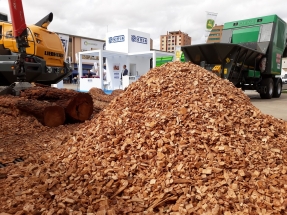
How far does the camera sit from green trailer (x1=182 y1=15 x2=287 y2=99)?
9.63m

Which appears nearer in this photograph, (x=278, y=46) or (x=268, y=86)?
(x=278, y=46)

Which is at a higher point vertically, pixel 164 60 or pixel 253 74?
pixel 164 60

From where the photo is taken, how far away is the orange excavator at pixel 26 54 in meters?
6.12

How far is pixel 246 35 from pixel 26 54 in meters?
9.62

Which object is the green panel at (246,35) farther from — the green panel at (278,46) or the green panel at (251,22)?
the green panel at (278,46)

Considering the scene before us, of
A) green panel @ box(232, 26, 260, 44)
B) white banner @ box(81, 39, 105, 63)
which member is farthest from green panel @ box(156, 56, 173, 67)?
white banner @ box(81, 39, 105, 63)

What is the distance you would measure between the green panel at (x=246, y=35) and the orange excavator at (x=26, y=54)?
8072mm

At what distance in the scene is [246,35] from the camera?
39.3 feet

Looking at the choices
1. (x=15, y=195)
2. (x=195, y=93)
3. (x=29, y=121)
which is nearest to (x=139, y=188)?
(x=15, y=195)

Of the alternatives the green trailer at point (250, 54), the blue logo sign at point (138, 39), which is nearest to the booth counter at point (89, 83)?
the blue logo sign at point (138, 39)

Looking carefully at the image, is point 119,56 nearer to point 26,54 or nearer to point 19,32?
point 26,54

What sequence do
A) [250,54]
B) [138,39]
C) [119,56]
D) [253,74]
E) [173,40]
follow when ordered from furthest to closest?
[173,40]
[138,39]
[119,56]
[253,74]
[250,54]

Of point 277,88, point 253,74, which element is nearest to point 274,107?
point 253,74

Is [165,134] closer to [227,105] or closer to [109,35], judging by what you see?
[227,105]
